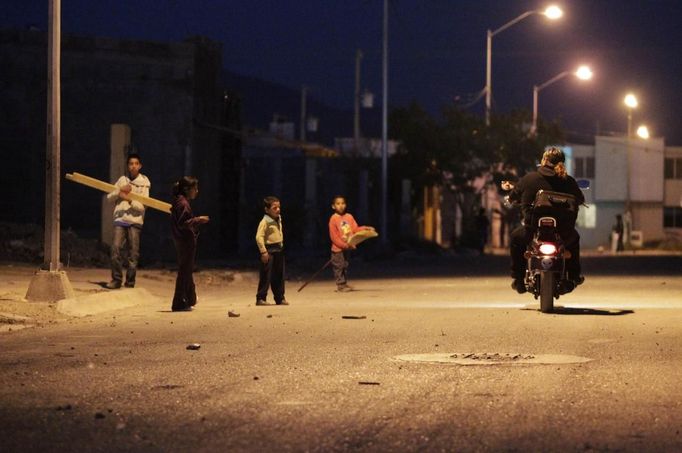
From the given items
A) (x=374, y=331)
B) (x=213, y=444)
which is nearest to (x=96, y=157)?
(x=374, y=331)

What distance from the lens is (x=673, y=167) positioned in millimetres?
91125

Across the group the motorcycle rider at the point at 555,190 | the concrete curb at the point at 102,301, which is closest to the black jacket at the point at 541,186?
the motorcycle rider at the point at 555,190

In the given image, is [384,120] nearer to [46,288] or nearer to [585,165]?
[46,288]

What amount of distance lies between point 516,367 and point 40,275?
8406 mm

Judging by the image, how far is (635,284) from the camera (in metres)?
24.2

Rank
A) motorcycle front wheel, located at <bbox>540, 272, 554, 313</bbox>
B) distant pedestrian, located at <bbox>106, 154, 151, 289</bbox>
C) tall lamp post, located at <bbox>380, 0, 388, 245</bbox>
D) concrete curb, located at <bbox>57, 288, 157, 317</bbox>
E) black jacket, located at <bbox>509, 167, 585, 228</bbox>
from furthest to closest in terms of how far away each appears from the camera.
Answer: tall lamp post, located at <bbox>380, 0, 388, 245</bbox> → distant pedestrian, located at <bbox>106, 154, 151, 289</bbox> → concrete curb, located at <bbox>57, 288, 157, 317</bbox> → black jacket, located at <bbox>509, 167, 585, 228</bbox> → motorcycle front wheel, located at <bbox>540, 272, 554, 313</bbox>

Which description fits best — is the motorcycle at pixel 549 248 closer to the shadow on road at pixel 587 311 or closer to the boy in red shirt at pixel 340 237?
the shadow on road at pixel 587 311

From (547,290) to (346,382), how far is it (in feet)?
23.0

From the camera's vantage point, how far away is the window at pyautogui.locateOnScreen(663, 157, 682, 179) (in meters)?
91.1

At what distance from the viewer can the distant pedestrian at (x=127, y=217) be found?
64.4 feet

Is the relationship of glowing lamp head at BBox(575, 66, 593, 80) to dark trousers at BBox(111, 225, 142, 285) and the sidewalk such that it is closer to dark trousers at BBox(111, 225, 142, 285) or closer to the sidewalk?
the sidewalk

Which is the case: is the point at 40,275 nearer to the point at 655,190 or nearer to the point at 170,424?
the point at 170,424

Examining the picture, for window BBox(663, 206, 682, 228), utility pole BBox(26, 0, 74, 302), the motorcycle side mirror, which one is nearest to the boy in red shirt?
the motorcycle side mirror

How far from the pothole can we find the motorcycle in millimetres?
4571
